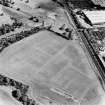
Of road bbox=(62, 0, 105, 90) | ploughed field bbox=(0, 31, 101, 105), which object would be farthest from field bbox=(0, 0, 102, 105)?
road bbox=(62, 0, 105, 90)

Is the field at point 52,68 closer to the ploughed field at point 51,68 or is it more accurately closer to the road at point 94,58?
the ploughed field at point 51,68

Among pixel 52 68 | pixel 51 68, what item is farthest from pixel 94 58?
pixel 51 68

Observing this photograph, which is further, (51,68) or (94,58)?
(94,58)

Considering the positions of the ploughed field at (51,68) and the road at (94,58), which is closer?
the ploughed field at (51,68)

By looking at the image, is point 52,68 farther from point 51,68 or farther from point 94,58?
point 94,58

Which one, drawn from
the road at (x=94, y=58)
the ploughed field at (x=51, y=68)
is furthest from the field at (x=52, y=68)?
the road at (x=94, y=58)

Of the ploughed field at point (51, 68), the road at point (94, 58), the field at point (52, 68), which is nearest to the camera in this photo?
the field at point (52, 68)

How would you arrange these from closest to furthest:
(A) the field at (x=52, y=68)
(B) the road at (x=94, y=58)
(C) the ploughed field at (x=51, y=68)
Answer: (A) the field at (x=52, y=68) < (C) the ploughed field at (x=51, y=68) < (B) the road at (x=94, y=58)

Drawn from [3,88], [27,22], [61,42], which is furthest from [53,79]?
[27,22]
